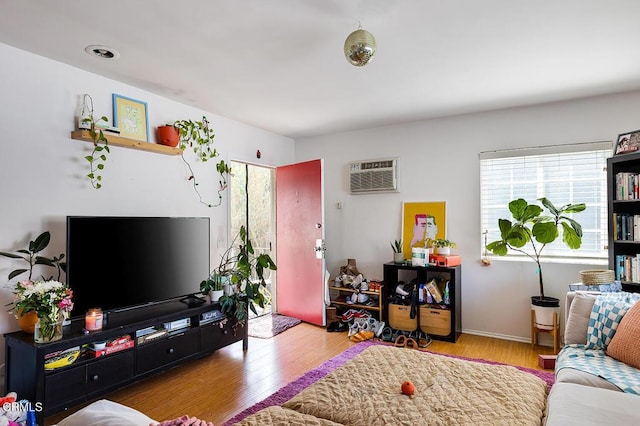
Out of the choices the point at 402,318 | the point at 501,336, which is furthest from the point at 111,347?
A: the point at 501,336

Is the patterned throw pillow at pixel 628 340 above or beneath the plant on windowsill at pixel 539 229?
beneath

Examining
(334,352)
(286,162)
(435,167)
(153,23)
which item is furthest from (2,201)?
(435,167)

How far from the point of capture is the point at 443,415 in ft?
5.13

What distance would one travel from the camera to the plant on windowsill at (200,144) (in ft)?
11.9

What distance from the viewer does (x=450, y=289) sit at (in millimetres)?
3863

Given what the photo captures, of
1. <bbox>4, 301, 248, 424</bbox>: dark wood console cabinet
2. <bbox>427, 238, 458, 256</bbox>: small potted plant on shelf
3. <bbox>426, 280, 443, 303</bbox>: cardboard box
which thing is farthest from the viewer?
<bbox>427, 238, 458, 256</bbox>: small potted plant on shelf

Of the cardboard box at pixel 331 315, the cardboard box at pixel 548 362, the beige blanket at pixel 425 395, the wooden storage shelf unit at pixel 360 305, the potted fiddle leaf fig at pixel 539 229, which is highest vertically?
the potted fiddle leaf fig at pixel 539 229

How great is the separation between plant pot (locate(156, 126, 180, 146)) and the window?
3.18 m

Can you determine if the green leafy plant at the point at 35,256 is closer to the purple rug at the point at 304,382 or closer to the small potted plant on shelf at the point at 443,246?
the purple rug at the point at 304,382

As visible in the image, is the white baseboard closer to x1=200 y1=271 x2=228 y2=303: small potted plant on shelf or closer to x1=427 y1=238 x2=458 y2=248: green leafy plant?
x1=427 y1=238 x2=458 y2=248: green leafy plant

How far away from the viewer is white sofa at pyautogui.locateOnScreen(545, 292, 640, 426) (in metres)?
1.53

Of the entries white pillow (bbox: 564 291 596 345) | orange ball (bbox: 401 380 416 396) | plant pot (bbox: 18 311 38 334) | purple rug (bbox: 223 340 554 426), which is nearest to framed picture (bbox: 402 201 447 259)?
purple rug (bbox: 223 340 554 426)

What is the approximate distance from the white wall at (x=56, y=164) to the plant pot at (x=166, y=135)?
10 cm

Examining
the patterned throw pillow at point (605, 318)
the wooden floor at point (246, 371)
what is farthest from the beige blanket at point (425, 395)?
the wooden floor at point (246, 371)
